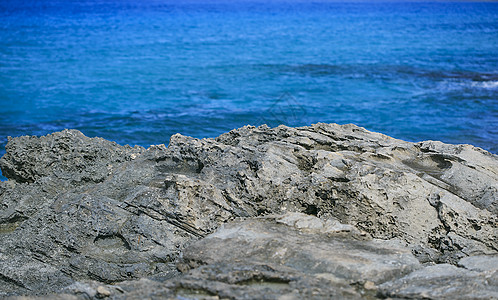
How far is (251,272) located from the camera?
3645 millimetres

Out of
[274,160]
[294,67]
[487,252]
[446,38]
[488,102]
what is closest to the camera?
[487,252]

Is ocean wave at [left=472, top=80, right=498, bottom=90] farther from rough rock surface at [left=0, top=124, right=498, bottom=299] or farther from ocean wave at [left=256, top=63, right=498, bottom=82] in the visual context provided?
rough rock surface at [left=0, top=124, right=498, bottom=299]

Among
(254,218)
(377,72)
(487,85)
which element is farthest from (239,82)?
(254,218)

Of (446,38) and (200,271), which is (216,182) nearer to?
(200,271)

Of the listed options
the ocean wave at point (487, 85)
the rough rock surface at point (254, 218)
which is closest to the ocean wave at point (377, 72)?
the ocean wave at point (487, 85)

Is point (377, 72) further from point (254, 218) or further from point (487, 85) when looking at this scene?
point (254, 218)

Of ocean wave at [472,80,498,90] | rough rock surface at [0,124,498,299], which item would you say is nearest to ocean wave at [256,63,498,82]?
ocean wave at [472,80,498,90]

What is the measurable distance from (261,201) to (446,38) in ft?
104

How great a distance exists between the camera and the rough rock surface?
370 cm

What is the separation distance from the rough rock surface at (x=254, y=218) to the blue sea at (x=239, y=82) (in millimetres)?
6788

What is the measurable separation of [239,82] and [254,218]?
15.5 metres

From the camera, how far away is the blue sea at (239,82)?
48.1ft

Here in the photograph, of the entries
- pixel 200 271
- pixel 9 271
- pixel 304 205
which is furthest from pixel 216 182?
pixel 9 271

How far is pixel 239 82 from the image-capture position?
65.1 ft
